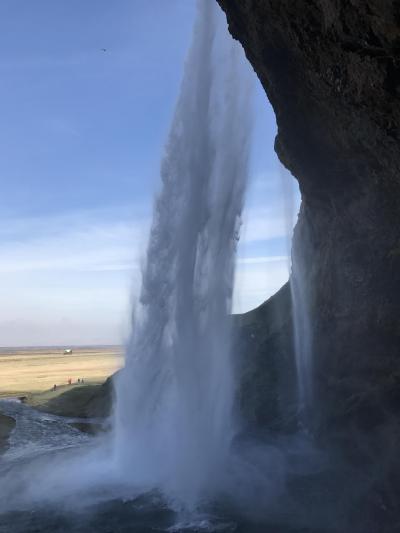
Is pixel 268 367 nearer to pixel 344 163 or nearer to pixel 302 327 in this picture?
pixel 302 327

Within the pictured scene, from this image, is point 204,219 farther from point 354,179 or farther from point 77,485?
point 77,485

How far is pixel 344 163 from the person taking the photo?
16703 millimetres

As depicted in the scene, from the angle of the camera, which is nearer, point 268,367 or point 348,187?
point 348,187

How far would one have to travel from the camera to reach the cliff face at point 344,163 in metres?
11.4

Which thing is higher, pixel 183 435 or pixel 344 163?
pixel 344 163

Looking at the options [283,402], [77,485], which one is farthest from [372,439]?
[77,485]

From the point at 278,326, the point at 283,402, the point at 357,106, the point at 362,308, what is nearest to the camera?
the point at 357,106

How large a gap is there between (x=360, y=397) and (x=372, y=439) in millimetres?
1561

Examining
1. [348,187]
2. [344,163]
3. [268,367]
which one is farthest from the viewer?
[268,367]

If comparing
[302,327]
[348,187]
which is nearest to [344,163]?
[348,187]

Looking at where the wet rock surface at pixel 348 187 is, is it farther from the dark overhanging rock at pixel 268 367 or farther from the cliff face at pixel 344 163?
the dark overhanging rock at pixel 268 367

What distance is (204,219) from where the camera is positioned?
21.6 m

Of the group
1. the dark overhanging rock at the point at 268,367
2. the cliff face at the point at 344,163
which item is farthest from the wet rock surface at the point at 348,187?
the dark overhanging rock at the point at 268,367

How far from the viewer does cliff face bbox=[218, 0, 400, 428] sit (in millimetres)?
11445
